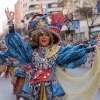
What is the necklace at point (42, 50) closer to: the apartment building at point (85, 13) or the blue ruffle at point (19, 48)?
the blue ruffle at point (19, 48)

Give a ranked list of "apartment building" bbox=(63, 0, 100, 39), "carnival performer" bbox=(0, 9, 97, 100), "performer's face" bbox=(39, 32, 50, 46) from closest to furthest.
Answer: "carnival performer" bbox=(0, 9, 97, 100)
"performer's face" bbox=(39, 32, 50, 46)
"apartment building" bbox=(63, 0, 100, 39)

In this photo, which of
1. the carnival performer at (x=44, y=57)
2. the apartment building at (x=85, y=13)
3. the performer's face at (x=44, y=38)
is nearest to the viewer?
the carnival performer at (x=44, y=57)

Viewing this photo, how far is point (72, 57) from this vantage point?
3.75m

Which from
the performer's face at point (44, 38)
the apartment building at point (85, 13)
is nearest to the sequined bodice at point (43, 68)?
the performer's face at point (44, 38)

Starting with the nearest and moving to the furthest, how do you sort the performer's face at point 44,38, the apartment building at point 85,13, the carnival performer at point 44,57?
the carnival performer at point 44,57 < the performer's face at point 44,38 < the apartment building at point 85,13

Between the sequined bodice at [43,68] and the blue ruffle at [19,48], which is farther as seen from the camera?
the blue ruffle at [19,48]

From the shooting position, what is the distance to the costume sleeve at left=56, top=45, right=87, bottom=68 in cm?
375

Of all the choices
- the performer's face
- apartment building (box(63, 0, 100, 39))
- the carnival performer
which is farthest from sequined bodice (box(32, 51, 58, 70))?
apartment building (box(63, 0, 100, 39))

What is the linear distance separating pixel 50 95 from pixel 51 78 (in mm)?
214

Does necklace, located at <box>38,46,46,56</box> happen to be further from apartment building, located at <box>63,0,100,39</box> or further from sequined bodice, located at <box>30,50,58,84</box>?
apartment building, located at <box>63,0,100,39</box>

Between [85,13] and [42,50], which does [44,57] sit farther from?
[85,13]

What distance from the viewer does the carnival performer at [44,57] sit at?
12.2 ft

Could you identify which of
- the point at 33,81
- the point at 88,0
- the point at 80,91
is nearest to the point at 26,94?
the point at 33,81

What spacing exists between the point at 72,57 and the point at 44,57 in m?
0.36
